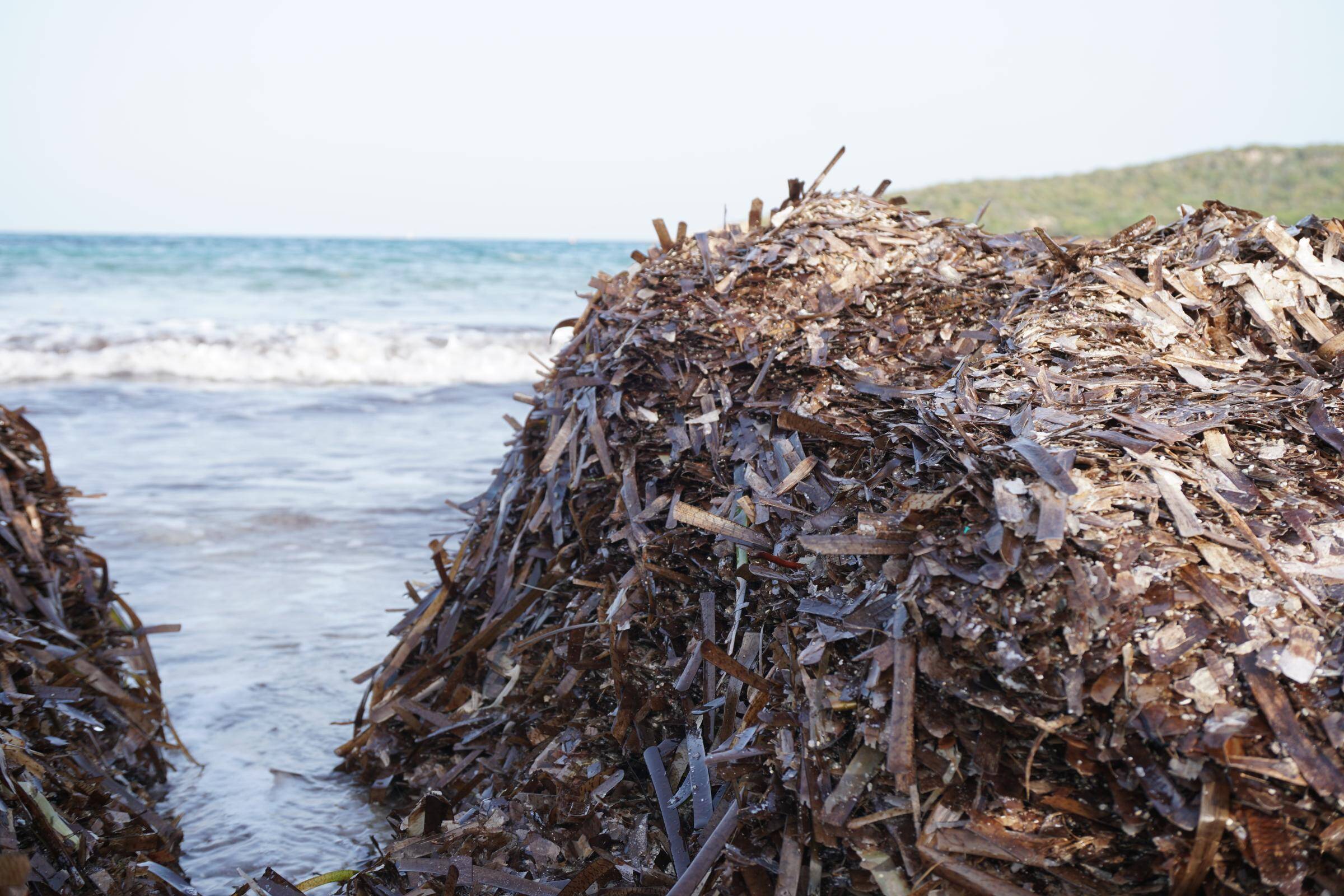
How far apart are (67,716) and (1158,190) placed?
33.9m

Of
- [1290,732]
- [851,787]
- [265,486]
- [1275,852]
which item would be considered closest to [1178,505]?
[1290,732]

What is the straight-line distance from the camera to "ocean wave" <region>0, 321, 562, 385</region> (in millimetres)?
12406

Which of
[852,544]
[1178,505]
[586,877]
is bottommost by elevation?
[586,877]

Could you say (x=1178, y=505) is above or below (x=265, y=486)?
above

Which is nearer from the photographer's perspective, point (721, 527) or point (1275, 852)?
point (1275, 852)

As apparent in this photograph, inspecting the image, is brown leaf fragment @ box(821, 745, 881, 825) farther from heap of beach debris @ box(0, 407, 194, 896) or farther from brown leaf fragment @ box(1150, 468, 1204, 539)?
heap of beach debris @ box(0, 407, 194, 896)

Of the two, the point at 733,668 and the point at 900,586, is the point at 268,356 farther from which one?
the point at 900,586

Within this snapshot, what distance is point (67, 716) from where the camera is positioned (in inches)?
94.1

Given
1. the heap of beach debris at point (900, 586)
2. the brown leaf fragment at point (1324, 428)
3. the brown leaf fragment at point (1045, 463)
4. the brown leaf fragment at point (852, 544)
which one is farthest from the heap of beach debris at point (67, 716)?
the brown leaf fragment at point (1324, 428)

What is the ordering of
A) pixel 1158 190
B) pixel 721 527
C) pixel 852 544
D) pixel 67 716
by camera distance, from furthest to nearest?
Answer: pixel 1158 190, pixel 67 716, pixel 721 527, pixel 852 544

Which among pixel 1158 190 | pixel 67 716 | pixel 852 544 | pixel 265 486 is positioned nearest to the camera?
pixel 852 544

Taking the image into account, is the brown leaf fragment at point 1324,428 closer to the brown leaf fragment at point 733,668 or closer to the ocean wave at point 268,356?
the brown leaf fragment at point 733,668

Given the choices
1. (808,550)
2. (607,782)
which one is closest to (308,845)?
(607,782)

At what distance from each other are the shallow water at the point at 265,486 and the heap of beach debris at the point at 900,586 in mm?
469
